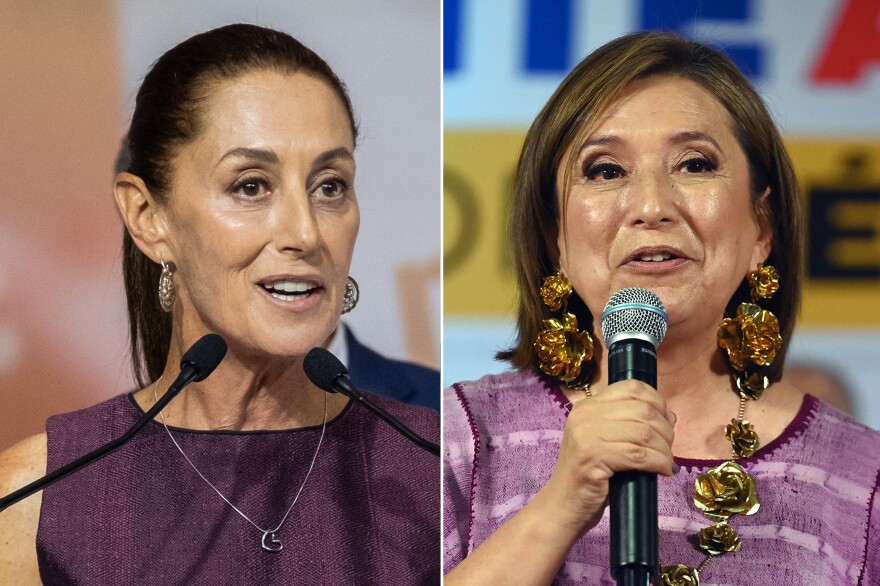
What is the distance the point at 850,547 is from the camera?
226 cm

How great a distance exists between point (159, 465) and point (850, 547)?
1323 mm

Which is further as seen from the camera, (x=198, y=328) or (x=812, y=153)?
(x=812, y=153)

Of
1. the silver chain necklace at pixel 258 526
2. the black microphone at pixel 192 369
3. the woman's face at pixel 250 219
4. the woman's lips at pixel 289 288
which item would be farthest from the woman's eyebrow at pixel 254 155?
the silver chain necklace at pixel 258 526

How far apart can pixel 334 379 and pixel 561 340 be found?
19.2 inches

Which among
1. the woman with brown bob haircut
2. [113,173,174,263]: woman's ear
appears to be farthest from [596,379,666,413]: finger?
[113,173,174,263]: woman's ear

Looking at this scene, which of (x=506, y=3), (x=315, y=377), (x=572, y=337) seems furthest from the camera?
(x=506, y=3)

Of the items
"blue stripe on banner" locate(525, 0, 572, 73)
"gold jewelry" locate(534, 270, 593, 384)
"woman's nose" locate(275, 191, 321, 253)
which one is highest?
"blue stripe on banner" locate(525, 0, 572, 73)

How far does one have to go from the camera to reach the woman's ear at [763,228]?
2.39 meters

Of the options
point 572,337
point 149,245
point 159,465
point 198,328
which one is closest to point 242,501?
point 159,465

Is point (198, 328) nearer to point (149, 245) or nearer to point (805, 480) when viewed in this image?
point (149, 245)

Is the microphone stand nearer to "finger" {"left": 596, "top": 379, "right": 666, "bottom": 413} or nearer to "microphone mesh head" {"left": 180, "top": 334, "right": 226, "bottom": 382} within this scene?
"microphone mesh head" {"left": 180, "top": 334, "right": 226, "bottom": 382}

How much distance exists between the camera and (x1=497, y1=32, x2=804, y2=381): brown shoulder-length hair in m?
2.39

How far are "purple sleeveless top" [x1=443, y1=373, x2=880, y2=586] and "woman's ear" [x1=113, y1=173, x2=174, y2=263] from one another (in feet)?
2.20

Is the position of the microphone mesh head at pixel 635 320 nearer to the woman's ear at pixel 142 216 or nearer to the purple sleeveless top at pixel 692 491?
the purple sleeveless top at pixel 692 491
